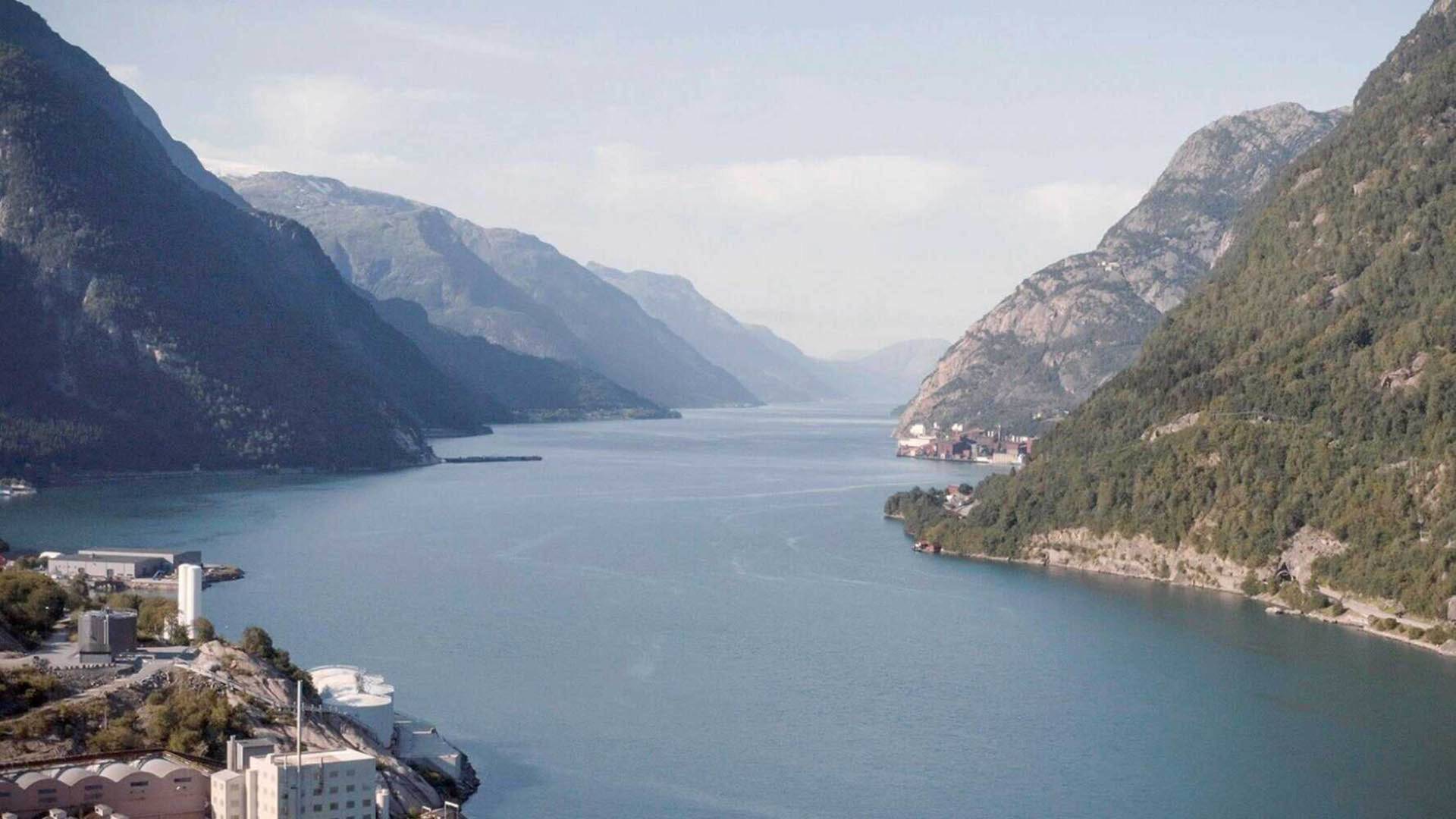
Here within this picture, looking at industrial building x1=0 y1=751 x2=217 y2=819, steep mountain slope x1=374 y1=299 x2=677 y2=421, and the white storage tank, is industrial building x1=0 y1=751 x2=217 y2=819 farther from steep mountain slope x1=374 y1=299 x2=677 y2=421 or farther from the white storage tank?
steep mountain slope x1=374 y1=299 x2=677 y2=421

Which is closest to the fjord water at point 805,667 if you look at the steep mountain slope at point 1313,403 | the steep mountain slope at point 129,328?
the steep mountain slope at point 1313,403

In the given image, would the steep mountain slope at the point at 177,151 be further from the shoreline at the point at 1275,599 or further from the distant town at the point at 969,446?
the shoreline at the point at 1275,599

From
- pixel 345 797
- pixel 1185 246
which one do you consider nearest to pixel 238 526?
pixel 345 797

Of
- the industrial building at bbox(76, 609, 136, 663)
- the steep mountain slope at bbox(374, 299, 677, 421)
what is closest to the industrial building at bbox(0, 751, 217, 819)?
the industrial building at bbox(76, 609, 136, 663)

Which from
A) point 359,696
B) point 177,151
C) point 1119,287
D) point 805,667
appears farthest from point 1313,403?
point 177,151

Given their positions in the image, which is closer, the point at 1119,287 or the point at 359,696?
the point at 359,696

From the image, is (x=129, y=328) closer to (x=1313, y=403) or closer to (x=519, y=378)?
(x=1313, y=403)
